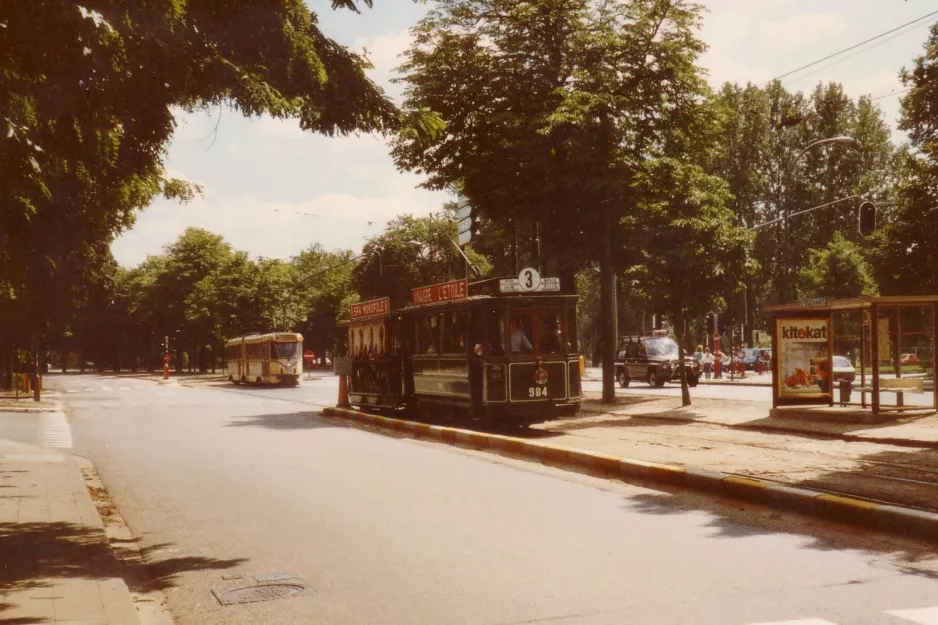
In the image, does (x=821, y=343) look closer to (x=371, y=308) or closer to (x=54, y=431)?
(x=371, y=308)

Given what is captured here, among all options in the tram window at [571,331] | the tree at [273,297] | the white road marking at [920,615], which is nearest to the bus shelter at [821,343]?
the tram window at [571,331]

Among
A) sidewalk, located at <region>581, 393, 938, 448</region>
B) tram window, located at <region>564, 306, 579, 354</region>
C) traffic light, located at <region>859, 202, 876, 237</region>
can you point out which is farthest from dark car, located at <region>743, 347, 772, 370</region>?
tram window, located at <region>564, 306, 579, 354</region>

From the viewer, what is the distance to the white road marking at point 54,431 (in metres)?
18.8

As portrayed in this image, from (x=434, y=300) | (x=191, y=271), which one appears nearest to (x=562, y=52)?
(x=434, y=300)

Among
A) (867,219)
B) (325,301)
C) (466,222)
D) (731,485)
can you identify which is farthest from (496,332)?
(325,301)

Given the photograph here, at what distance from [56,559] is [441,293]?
13643 millimetres

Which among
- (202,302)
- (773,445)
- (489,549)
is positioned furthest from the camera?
(202,302)

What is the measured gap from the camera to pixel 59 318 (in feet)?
117

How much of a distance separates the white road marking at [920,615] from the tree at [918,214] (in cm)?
3846

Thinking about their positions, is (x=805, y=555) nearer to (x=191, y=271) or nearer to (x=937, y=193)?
(x=937, y=193)

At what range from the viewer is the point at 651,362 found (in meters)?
37.4

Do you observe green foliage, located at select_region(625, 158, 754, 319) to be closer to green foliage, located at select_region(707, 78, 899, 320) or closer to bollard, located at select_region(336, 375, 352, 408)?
bollard, located at select_region(336, 375, 352, 408)

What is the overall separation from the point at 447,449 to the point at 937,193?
107 feet

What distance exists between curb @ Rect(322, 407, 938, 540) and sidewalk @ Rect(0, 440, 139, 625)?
20.1ft
